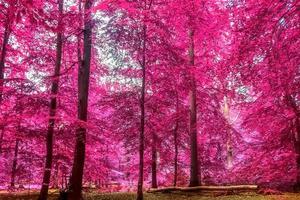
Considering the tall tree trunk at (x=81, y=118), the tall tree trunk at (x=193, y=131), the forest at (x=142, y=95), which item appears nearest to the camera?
the forest at (x=142, y=95)

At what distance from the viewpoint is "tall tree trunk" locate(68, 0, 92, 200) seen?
12.8 metres

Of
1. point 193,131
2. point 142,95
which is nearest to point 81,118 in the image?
point 142,95

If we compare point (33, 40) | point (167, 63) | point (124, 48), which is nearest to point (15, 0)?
point (124, 48)

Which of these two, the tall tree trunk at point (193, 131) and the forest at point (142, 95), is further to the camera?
the tall tree trunk at point (193, 131)

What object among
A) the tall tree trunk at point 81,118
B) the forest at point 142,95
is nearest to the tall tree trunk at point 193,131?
the forest at point 142,95

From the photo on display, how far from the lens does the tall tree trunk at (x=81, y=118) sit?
12.8 m

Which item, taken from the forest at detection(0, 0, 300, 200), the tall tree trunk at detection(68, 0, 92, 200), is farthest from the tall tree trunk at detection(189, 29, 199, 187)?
the tall tree trunk at detection(68, 0, 92, 200)

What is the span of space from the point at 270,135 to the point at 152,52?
6.52 metres

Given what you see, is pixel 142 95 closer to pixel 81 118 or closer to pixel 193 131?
pixel 81 118

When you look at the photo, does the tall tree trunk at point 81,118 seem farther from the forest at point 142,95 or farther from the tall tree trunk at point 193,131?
the tall tree trunk at point 193,131

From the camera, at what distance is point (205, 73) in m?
18.0

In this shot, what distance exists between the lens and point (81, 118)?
518 inches

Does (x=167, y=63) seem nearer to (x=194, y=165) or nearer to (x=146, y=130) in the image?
(x=146, y=130)

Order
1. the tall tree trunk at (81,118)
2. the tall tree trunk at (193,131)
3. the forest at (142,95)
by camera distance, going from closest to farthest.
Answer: the forest at (142,95) → the tall tree trunk at (81,118) → the tall tree trunk at (193,131)
